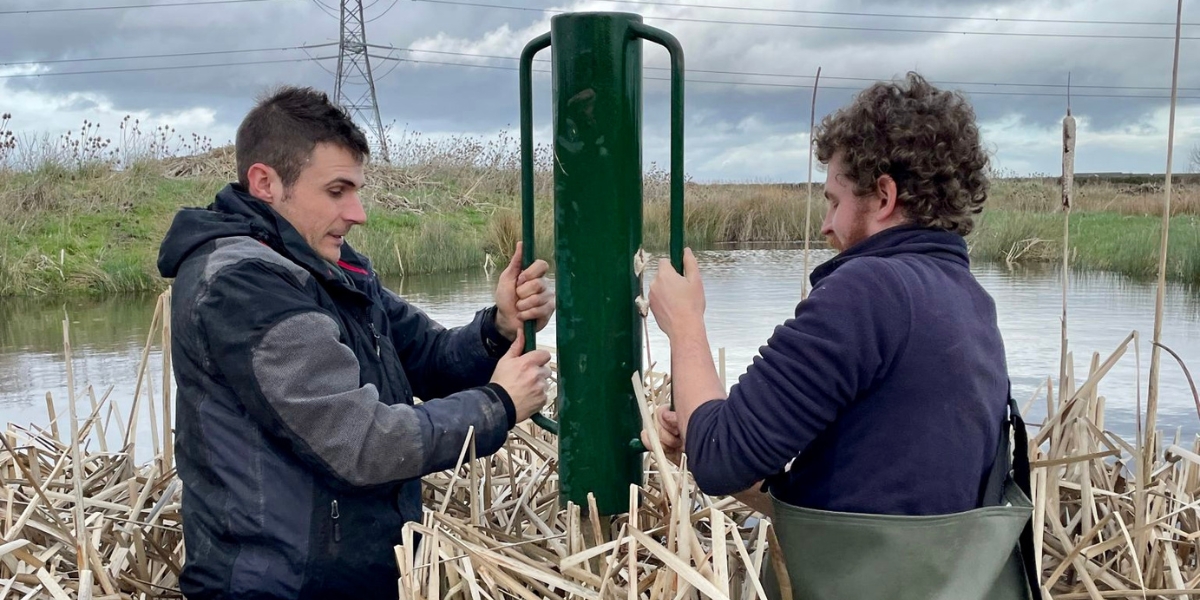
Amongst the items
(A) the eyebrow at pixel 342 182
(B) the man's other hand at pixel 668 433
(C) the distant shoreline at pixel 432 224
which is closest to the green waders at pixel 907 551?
(B) the man's other hand at pixel 668 433

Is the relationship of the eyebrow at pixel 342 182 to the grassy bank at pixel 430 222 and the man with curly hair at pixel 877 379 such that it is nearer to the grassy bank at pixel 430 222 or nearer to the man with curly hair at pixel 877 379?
the man with curly hair at pixel 877 379

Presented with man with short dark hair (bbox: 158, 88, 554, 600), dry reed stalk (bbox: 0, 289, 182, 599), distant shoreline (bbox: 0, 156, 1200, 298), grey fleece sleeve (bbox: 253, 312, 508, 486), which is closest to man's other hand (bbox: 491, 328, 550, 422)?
man with short dark hair (bbox: 158, 88, 554, 600)

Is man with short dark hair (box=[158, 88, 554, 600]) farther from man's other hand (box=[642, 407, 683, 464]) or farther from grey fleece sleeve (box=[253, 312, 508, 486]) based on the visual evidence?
man's other hand (box=[642, 407, 683, 464])

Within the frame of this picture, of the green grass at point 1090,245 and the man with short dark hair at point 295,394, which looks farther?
the green grass at point 1090,245

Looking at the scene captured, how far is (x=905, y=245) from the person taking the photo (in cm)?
192

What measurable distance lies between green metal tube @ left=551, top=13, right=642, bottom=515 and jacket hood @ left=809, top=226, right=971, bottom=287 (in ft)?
1.68

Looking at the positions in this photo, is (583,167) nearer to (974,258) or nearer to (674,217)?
(674,217)

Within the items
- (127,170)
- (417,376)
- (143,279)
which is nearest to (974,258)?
(143,279)

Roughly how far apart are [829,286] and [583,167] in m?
0.70

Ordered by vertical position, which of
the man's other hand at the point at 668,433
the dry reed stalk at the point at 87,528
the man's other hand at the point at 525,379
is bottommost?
the dry reed stalk at the point at 87,528

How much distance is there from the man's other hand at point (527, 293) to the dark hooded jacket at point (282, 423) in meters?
0.27

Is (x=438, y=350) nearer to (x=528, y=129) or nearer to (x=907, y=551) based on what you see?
(x=528, y=129)

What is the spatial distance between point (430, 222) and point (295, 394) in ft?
42.1

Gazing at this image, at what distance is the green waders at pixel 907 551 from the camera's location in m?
1.83
